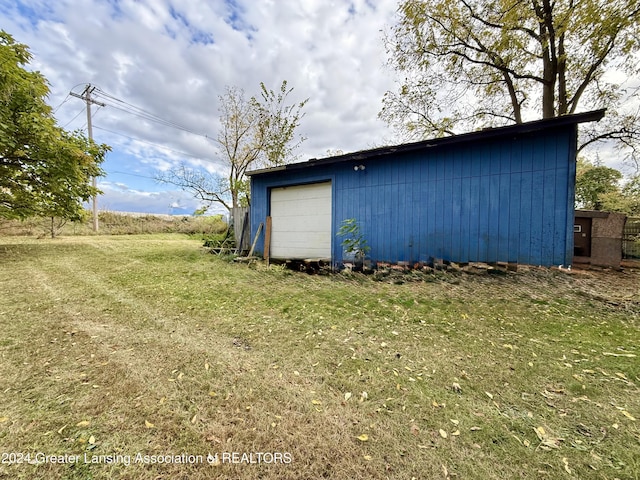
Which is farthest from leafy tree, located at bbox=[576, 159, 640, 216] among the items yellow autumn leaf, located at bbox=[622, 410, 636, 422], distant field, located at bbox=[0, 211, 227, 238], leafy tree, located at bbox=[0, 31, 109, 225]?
leafy tree, located at bbox=[0, 31, 109, 225]

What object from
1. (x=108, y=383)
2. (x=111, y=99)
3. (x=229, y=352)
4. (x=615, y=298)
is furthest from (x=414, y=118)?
(x=111, y=99)

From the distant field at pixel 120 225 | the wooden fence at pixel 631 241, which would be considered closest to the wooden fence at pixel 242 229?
the distant field at pixel 120 225

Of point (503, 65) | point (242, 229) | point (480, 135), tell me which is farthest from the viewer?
point (242, 229)

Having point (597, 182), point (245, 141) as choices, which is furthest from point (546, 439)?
point (597, 182)

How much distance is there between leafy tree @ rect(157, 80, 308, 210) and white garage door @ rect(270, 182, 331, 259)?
254 inches

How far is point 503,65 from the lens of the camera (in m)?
8.05

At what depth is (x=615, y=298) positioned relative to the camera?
3.47 metres

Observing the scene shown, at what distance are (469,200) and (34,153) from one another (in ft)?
35.3

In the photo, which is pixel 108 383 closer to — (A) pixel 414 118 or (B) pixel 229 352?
(B) pixel 229 352

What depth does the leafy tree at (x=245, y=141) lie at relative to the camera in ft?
42.1

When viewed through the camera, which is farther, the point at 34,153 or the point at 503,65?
the point at 503,65

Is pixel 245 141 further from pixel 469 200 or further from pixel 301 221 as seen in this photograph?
pixel 469 200

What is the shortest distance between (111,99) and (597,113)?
862 inches

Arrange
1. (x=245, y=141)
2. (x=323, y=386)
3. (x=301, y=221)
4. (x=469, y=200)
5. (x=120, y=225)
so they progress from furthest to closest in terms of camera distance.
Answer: (x=120, y=225)
(x=245, y=141)
(x=301, y=221)
(x=469, y=200)
(x=323, y=386)
